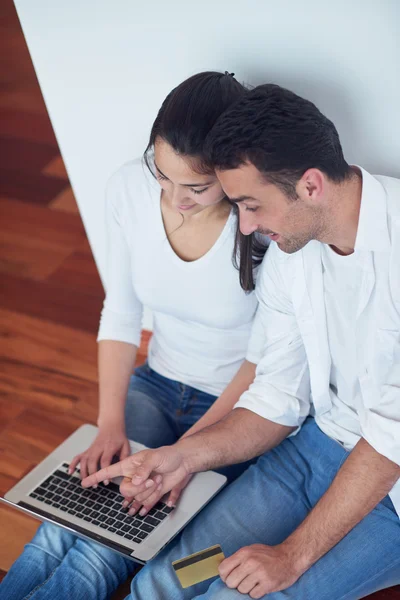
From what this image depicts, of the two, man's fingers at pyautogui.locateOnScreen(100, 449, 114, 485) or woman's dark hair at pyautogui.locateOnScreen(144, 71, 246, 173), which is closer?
woman's dark hair at pyautogui.locateOnScreen(144, 71, 246, 173)

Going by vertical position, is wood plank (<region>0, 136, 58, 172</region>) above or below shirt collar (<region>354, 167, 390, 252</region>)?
below

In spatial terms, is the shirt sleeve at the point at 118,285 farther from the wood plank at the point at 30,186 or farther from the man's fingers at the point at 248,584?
the wood plank at the point at 30,186

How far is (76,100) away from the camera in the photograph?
176cm

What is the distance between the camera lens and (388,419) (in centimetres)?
134

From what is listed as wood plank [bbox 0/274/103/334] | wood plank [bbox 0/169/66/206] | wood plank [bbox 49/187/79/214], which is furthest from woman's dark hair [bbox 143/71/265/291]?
wood plank [bbox 0/169/66/206]

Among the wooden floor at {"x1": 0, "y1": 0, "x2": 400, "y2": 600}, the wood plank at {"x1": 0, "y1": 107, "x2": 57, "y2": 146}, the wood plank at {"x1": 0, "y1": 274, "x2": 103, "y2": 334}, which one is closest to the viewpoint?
the wooden floor at {"x1": 0, "y1": 0, "x2": 400, "y2": 600}

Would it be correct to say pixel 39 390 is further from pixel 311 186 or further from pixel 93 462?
pixel 311 186

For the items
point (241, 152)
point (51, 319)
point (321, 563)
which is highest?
point (241, 152)

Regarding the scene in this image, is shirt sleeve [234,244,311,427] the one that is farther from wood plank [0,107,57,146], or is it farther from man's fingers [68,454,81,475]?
wood plank [0,107,57,146]

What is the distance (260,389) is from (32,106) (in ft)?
7.56

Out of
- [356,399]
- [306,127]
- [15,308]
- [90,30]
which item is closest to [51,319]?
[15,308]

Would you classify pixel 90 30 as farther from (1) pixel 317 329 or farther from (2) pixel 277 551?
(2) pixel 277 551

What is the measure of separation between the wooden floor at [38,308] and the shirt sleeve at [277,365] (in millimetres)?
451

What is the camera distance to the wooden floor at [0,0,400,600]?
2064 mm
